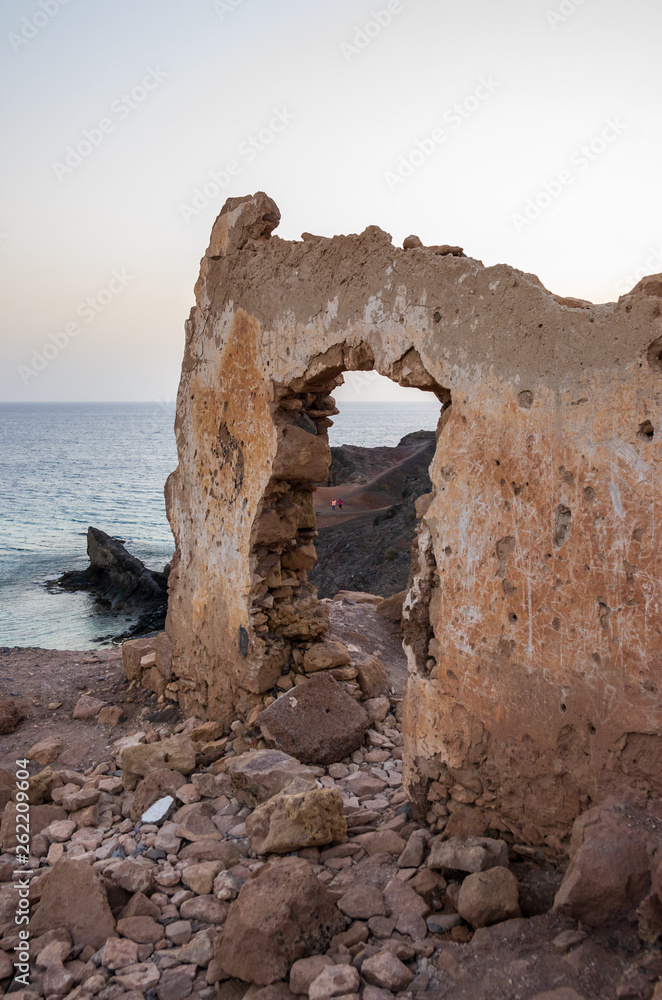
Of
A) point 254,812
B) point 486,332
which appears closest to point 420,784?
point 254,812

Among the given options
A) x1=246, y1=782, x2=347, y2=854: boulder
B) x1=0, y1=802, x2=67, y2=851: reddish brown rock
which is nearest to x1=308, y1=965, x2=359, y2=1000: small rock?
x1=246, y1=782, x2=347, y2=854: boulder

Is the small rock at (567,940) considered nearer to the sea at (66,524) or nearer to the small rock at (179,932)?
the small rock at (179,932)

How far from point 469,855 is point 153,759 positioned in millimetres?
2551

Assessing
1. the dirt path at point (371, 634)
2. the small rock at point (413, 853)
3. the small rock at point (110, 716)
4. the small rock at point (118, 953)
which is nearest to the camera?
the small rock at point (118, 953)

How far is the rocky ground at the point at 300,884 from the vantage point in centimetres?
288

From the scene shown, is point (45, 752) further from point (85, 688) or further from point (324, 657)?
point (324, 657)

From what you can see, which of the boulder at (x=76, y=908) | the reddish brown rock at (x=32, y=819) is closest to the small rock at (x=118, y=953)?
the boulder at (x=76, y=908)

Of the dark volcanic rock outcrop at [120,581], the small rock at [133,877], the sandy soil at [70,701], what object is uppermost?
the small rock at [133,877]

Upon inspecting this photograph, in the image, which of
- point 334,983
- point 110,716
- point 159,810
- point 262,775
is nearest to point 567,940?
point 334,983

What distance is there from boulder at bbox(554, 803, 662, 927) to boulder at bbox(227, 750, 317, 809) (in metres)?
1.79

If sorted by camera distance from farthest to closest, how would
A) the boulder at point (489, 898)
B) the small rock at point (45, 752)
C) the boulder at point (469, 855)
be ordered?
the small rock at point (45, 752), the boulder at point (469, 855), the boulder at point (489, 898)

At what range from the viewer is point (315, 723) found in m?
5.14

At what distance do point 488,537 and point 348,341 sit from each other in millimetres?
1610

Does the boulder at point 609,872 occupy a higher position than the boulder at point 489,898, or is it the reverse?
the boulder at point 609,872
